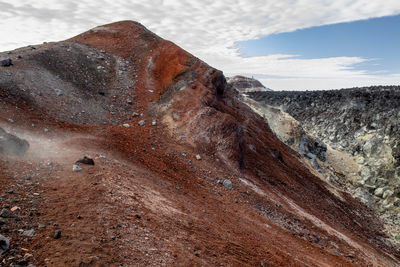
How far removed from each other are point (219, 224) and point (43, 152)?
6.95 meters

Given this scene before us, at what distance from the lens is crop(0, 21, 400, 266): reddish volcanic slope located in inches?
253

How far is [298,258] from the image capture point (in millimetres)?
10023

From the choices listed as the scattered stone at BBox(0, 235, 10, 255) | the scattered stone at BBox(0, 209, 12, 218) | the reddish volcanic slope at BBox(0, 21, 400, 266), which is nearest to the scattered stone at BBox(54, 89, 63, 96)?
the reddish volcanic slope at BBox(0, 21, 400, 266)

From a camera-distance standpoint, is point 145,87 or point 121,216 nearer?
point 121,216

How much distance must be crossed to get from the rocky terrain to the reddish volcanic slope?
3.49 m

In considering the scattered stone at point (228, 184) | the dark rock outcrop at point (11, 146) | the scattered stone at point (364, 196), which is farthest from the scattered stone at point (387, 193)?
the dark rock outcrop at point (11, 146)

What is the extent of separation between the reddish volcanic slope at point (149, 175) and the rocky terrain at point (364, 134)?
137 inches

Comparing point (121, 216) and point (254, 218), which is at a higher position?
point (121, 216)

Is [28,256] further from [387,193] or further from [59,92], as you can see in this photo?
[387,193]

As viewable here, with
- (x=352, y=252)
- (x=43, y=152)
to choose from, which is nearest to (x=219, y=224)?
(x=43, y=152)

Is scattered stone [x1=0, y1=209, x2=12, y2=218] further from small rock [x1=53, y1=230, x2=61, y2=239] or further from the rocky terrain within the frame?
the rocky terrain

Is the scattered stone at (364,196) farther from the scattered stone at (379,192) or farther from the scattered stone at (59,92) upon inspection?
the scattered stone at (59,92)

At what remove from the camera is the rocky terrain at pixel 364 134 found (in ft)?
89.9

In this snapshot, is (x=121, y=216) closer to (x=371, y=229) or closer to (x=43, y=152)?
(x=43, y=152)
